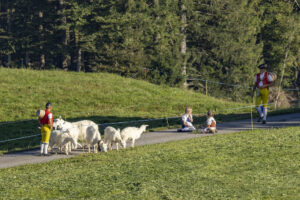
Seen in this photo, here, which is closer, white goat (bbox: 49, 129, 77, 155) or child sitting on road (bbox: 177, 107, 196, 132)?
white goat (bbox: 49, 129, 77, 155)

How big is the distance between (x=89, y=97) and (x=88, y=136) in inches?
528

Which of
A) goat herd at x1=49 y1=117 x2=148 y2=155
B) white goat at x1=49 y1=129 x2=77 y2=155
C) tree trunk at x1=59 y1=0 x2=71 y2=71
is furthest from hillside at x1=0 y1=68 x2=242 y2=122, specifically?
tree trunk at x1=59 y1=0 x2=71 y2=71

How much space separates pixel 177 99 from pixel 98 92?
15.4 feet

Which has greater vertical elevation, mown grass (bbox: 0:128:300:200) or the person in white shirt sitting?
the person in white shirt sitting

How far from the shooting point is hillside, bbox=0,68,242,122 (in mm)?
28438

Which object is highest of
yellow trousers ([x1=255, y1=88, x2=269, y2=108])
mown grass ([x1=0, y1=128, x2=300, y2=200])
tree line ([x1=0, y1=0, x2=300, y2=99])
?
tree line ([x1=0, y1=0, x2=300, y2=99])

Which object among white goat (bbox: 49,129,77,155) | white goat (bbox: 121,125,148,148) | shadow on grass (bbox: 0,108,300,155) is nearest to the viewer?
white goat (bbox: 49,129,77,155)

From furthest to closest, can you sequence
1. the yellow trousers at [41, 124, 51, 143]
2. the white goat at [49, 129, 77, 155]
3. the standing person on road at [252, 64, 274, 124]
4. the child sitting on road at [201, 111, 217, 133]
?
the standing person on road at [252, 64, 274, 124]
the child sitting on road at [201, 111, 217, 133]
the yellow trousers at [41, 124, 51, 143]
the white goat at [49, 129, 77, 155]

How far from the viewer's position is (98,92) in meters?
32.3

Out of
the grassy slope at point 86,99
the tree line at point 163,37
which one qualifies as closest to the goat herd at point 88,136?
the grassy slope at point 86,99

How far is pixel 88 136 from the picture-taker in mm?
17938

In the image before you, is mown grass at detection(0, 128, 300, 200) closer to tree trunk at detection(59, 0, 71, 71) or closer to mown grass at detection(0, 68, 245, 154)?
mown grass at detection(0, 68, 245, 154)

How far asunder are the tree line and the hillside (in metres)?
6.44

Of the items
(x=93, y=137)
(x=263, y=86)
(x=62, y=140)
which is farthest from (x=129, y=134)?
(x=263, y=86)
